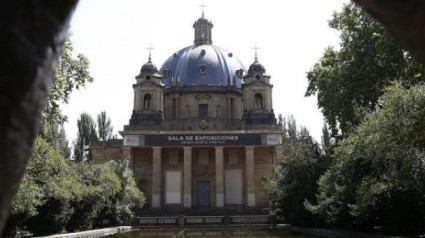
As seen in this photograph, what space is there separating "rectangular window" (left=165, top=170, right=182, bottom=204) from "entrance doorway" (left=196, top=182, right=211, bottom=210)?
2.20m

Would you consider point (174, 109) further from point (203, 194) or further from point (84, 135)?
point (84, 135)

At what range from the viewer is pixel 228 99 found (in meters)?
56.8

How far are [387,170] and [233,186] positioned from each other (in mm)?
38257

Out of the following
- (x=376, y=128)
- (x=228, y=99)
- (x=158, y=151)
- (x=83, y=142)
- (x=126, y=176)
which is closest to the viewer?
(x=376, y=128)

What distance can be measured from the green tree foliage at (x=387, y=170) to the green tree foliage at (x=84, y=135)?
149 ft

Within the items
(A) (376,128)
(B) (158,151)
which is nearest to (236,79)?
(B) (158,151)

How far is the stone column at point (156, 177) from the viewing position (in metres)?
48.7

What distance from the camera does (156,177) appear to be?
Answer: 4969 centimetres

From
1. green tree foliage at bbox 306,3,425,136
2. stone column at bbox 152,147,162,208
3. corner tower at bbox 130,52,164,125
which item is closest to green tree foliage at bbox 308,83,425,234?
green tree foliage at bbox 306,3,425,136

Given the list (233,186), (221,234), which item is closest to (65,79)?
(221,234)

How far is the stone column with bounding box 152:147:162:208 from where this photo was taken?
160ft

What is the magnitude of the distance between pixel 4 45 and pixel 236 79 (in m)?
57.9

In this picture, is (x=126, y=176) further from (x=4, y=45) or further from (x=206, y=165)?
(x=4, y=45)

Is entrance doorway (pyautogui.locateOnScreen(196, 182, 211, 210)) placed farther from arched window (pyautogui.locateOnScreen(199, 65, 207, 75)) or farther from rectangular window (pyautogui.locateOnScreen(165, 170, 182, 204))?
arched window (pyautogui.locateOnScreen(199, 65, 207, 75))
